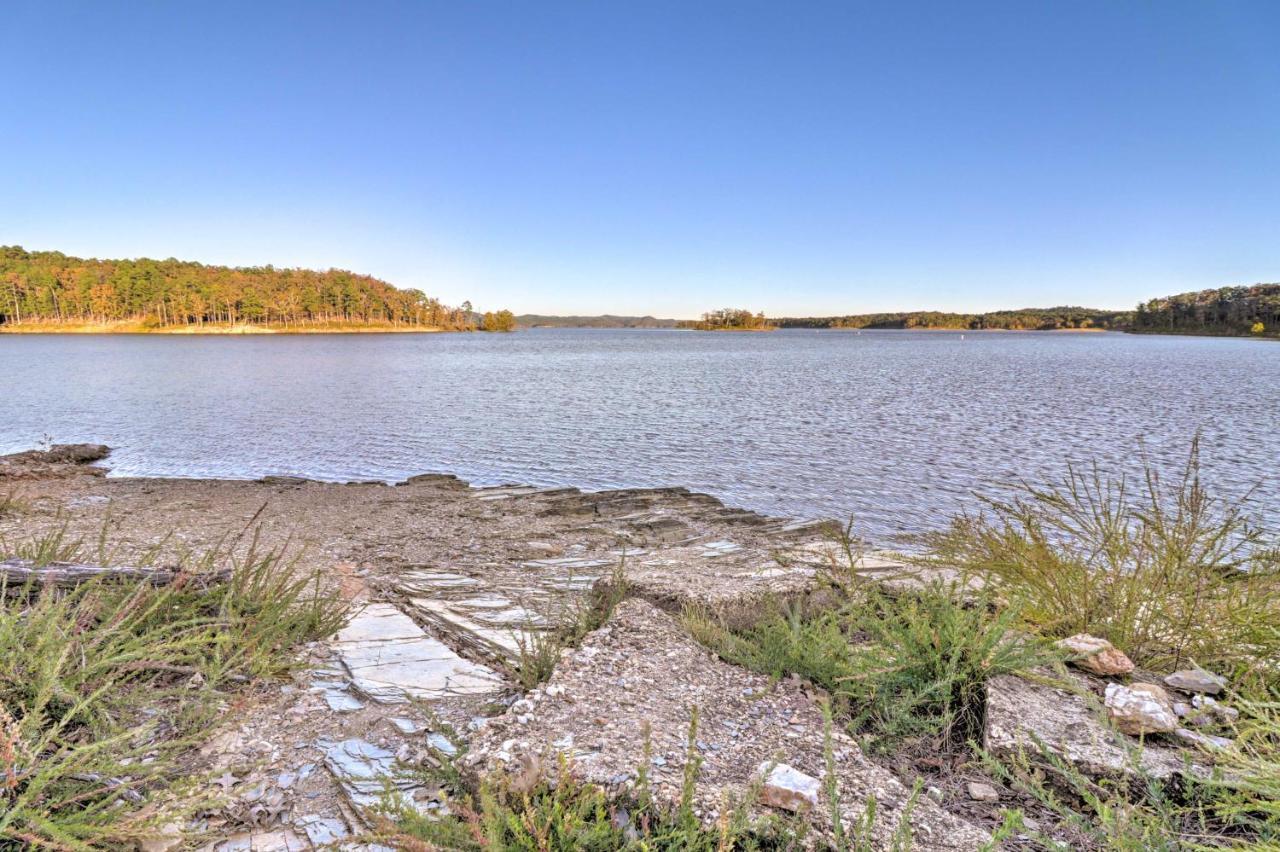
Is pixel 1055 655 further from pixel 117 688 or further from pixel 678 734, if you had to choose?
pixel 117 688

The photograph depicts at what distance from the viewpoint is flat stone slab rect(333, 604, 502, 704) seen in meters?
3.67

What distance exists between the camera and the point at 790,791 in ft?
7.56

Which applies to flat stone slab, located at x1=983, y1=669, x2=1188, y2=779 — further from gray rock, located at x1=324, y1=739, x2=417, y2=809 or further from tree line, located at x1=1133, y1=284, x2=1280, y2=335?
tree line, located at x1=1133, y1=284, x2=1280, y2=335

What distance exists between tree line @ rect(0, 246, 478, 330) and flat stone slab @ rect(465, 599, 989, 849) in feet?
477

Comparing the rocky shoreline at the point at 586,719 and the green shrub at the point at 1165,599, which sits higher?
the green shrub at the point at 1165,599

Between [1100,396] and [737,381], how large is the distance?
54.1ft

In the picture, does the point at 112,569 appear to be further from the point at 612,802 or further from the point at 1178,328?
the point at 1178,328

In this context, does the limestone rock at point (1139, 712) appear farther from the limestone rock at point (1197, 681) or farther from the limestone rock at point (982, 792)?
the limestone rock at point (982, 792)

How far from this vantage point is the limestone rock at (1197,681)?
3.28 m

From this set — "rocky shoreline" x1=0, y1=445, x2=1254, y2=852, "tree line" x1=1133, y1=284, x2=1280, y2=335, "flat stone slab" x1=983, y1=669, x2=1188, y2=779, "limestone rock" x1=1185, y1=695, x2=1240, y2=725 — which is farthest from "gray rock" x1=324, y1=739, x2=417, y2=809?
"tree line" x1=1133, y1=284, x2=1280, y2=335

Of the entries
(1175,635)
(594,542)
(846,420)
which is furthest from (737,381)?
(1175,635)

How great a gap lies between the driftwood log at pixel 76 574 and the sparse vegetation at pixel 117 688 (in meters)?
0.05

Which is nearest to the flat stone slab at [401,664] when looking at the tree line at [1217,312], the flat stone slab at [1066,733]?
the flat stone slab at [1066,733]

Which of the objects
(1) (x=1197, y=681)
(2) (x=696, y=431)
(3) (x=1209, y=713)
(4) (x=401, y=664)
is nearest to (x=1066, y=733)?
(3) (x=1209, y=713)
